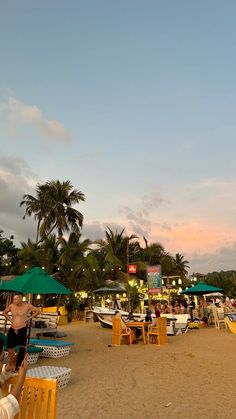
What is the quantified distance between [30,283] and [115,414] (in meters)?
4.49

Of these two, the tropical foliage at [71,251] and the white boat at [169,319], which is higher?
the tropical foliage at [71,251]

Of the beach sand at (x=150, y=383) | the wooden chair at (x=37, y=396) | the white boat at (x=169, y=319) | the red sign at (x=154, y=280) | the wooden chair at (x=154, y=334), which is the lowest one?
the beach sand at (x=150, y=383)

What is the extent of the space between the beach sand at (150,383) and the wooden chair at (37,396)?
2.30 m

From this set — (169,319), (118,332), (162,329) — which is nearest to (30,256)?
(169,319)

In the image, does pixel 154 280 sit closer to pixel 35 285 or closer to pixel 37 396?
pixel 35 285

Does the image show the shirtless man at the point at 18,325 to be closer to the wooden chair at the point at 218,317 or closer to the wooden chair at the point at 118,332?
the wooden chair at the point at 118,332

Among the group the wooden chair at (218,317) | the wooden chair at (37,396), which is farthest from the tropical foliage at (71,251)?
the wooden chair at (37,396)

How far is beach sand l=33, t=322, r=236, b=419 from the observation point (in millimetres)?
4426

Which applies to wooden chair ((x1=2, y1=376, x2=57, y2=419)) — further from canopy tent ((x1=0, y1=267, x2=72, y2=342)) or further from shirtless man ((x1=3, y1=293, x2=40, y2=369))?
canopy tent ((x1=0, y1=267, x2=72, y2=342))

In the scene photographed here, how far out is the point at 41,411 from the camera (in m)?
2.25

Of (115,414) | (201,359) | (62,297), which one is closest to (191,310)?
(62,297)

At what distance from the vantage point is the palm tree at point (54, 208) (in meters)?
30.0

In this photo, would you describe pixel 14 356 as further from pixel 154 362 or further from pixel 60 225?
pixel 60 225

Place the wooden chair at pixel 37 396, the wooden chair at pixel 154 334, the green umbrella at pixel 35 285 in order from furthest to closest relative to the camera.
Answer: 1. the wooden chair at pixel 154 334
2. the green umbrella at pixel 35 285
3. the wooden chair at pixel 37 396
